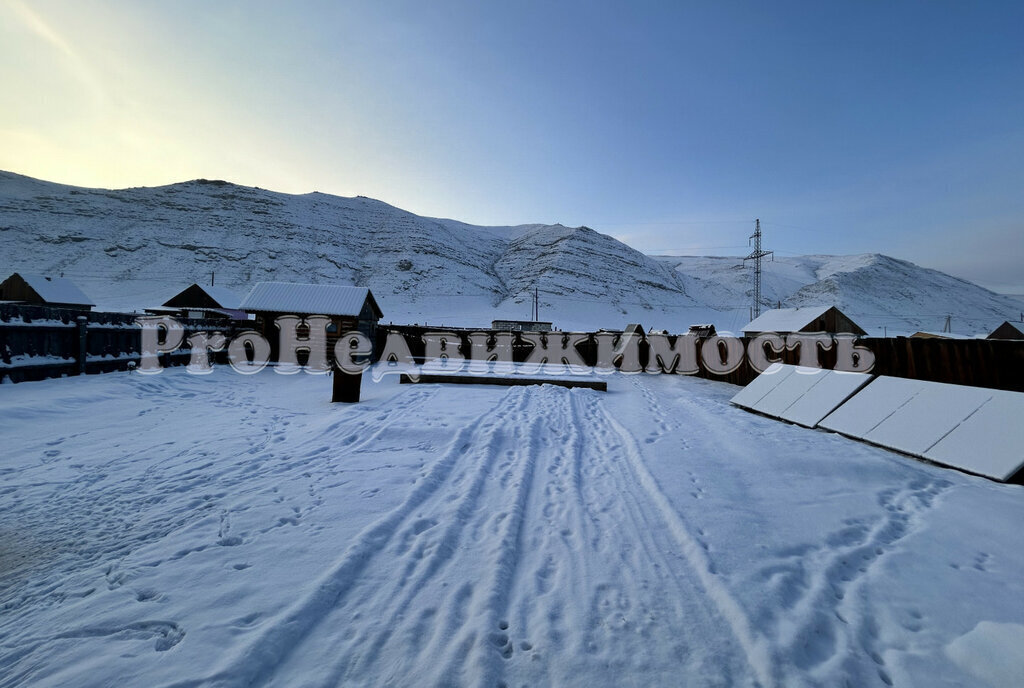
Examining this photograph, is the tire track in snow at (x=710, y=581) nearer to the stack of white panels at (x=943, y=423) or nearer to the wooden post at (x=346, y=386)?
the stack of white panels at (x=943, y=423)

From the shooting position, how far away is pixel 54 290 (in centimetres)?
3600

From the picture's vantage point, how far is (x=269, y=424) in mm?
6930

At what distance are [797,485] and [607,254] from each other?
10654cm

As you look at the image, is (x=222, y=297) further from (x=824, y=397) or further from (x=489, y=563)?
(x=824, y=397)

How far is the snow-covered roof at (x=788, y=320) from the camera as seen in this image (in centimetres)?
3008

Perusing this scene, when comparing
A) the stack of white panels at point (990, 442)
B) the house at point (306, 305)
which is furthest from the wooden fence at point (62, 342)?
the stack of white panels at point (990, 442)

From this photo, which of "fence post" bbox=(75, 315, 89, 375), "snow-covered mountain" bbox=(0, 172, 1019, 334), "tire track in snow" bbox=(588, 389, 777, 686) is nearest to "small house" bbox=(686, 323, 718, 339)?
"tire track in snow" bbox=(588, 389, 777, 686)

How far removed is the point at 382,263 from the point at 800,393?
8596 centimetres

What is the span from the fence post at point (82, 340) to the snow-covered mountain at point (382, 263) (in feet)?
164

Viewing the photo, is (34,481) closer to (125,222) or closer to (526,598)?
(526,598)

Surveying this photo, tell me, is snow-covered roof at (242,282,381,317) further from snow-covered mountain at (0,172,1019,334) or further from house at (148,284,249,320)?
snow-covered mountain at (0,172,1019,334)

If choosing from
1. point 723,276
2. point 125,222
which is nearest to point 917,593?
point 125,222

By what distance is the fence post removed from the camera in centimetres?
925

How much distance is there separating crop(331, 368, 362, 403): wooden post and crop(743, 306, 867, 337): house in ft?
96.5
